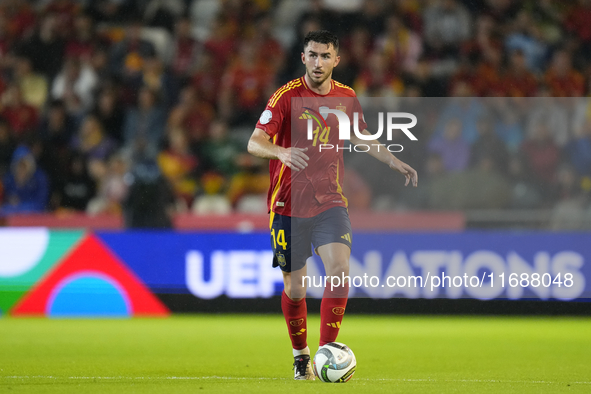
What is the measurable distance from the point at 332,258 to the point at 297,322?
571 mm

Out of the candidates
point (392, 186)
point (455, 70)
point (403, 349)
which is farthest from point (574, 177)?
point (403, 349)

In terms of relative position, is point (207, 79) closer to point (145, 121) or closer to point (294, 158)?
point (145, 121)

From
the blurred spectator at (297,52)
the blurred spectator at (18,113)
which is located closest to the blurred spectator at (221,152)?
the blurred spectator at (297,52)

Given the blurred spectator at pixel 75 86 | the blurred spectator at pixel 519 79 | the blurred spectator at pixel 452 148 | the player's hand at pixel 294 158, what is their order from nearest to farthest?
the player's hand at pixel 294 158, the blurred spectator at pixel 452 148, the blurred spectator at pixel 519 79, the blurred spectator at pixel 75 86

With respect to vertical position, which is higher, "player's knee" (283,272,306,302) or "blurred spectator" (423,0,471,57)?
"blurred spectator" (423,0,471,57)

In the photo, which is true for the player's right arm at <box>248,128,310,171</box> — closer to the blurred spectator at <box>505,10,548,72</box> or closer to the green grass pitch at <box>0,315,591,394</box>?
the green grass pitch at <box>0,315,591,394</box>

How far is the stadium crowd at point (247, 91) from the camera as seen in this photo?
9.73m

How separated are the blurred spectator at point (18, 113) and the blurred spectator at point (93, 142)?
2.81 ft

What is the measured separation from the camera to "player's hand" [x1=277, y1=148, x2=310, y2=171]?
4652 mm

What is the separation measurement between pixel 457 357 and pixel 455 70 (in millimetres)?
6415

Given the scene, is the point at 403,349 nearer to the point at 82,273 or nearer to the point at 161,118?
the point at 82,273

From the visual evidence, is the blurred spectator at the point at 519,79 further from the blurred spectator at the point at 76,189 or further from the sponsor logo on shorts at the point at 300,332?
the sponsor logo on shorts at the point at 300,332

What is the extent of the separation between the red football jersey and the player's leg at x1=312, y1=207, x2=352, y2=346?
108 millimetres

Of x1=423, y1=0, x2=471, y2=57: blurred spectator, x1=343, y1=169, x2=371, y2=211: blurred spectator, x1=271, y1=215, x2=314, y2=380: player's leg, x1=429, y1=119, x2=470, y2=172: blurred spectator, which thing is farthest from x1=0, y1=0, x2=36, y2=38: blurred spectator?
x1=271, y1=215, x2=314, y2=380: player's leg
